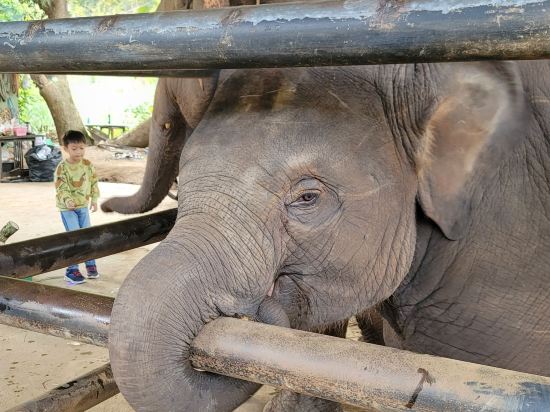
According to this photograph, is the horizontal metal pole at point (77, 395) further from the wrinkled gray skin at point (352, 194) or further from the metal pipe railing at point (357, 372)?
the metal pipe railing at point (357, 372)

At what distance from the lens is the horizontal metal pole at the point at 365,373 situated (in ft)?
3.38

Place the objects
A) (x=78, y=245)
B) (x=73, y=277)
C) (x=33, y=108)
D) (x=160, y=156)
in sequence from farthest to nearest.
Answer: (x=33, y=108) < (x=73, y=277) < (x=160, y=156) < (x=78, y=245)

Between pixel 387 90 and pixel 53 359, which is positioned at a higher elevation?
pixel 387 90

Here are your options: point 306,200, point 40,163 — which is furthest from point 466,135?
point 40,163

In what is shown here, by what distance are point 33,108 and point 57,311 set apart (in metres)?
21.7

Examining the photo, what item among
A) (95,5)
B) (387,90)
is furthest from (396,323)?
(95,5)

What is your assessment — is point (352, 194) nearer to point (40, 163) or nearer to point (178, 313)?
point (178, 313)

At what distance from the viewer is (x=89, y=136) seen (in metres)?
18.0

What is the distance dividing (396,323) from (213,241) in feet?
3.77

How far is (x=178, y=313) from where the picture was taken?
1458 mm

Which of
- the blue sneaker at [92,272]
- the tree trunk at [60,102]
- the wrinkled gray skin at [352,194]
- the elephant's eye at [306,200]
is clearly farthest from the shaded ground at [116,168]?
the elephant's eye at [306,200]

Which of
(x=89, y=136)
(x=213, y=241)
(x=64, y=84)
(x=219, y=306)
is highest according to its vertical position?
(x=213, y=241)

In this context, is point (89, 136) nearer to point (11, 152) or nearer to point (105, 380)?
point (11, 152)

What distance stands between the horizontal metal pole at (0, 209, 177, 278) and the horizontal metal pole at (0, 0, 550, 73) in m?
0.98
